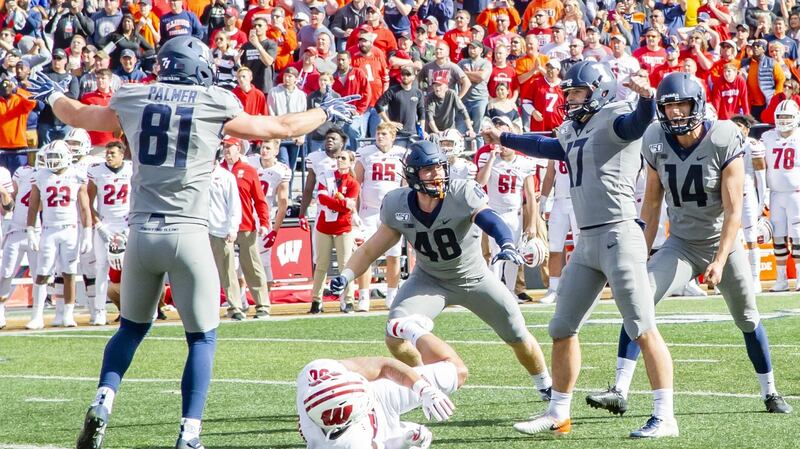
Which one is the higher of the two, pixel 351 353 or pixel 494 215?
pixel 494 215

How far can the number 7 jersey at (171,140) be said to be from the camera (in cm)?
611

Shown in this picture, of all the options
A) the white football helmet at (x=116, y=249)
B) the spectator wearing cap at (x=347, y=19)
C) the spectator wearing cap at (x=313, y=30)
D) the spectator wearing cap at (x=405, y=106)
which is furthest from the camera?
the spectator wearing cap at (x=347, y=19)

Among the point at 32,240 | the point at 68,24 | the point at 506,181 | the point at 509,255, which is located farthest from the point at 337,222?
the point at 509,255

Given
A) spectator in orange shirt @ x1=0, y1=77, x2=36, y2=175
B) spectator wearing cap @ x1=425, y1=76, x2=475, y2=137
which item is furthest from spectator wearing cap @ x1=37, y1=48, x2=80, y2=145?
spectator wearing cap @ x1=425, y1=76, x2=475, y2=137

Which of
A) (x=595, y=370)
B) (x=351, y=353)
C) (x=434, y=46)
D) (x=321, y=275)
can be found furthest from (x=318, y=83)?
(x=595, y=370)

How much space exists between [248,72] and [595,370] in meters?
8.53

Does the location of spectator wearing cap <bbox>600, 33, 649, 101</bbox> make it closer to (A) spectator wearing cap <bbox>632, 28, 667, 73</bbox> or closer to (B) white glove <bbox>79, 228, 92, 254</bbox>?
(A) spectator wearing cap <bbox>632, 28, 667, 73</bbox>

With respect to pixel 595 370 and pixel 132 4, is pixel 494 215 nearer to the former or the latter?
pixel 595 370

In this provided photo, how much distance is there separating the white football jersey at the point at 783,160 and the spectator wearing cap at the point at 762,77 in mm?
3508

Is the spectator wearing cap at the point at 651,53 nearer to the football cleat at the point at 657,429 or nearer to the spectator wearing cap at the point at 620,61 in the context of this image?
the spectator wearing cap at the point at 620,61

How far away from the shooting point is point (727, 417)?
275 inches

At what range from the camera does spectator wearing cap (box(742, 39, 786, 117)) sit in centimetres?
1898

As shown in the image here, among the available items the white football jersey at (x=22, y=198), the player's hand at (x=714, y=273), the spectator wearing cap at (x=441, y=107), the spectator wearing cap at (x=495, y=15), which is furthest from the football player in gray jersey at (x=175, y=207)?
the spectator wearing cap at (x=495, y=15)

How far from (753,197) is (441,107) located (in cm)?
422
